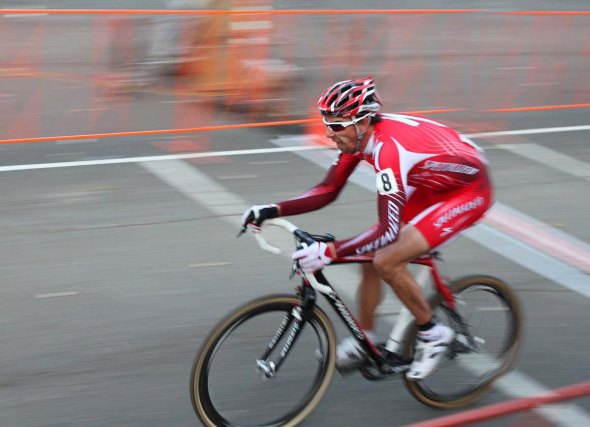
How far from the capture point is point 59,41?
12.5m

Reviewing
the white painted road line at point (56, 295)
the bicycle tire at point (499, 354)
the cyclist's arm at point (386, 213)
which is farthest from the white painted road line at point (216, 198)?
the white painted road line at point (56, 295)

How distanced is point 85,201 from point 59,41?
15.8 ft

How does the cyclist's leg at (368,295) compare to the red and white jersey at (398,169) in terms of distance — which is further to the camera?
the cyclist's leg at (368,295)

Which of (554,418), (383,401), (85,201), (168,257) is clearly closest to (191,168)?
(85,201)

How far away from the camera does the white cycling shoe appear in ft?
16.4

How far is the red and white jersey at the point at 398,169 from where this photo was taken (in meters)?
4.64

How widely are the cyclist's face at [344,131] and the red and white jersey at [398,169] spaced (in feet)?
0.28

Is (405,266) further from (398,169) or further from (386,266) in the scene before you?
(398,169)

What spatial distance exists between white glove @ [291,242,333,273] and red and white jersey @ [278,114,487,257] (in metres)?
0.10

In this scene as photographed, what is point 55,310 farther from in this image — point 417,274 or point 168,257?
point 417,274

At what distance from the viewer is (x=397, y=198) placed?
4.63 metres

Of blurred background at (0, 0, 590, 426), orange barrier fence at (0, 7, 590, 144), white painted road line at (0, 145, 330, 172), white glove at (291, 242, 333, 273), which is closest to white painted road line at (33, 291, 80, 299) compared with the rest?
blurred background at (0, 0, 590, 426)

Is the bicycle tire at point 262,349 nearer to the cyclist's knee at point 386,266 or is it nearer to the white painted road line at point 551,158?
the cyclist's knee at point 386,266

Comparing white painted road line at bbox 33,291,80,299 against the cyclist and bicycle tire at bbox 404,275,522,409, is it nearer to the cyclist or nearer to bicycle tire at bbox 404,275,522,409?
the cyclist
